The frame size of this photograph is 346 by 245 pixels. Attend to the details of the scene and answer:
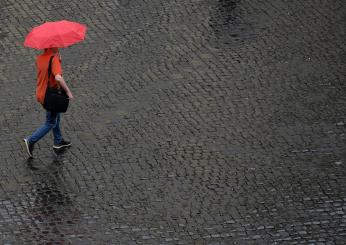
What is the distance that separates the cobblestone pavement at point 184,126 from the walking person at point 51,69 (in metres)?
0.54

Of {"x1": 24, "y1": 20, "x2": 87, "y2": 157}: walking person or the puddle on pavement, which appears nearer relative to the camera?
{"x1": 24, "y1": 20, "x2": 87, "y2": 157}: walking person

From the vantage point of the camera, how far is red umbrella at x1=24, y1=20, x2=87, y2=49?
1179cm

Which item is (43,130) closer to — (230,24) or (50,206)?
(50,206)

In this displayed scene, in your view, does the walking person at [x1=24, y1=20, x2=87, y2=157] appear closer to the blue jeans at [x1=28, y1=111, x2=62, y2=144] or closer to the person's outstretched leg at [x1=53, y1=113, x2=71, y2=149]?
the blue jeans at [x1=28, y1=111, x2=62, y2=144]

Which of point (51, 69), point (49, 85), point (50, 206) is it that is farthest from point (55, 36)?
point (50, 206)

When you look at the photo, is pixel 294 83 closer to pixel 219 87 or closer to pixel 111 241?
pixel 219 87

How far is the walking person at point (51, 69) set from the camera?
11805 mm

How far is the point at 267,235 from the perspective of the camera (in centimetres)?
1072

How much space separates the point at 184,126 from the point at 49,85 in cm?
202

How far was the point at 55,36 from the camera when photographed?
11.8m

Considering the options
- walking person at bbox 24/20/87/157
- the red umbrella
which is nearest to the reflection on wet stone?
walking person at bbox 24/20/87/157

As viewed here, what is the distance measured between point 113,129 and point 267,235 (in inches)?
120

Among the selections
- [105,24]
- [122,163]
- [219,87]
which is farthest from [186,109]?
[105,24]

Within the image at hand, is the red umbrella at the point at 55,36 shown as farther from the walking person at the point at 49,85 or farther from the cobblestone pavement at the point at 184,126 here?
the cobblestone pavement at the point at 184,126
